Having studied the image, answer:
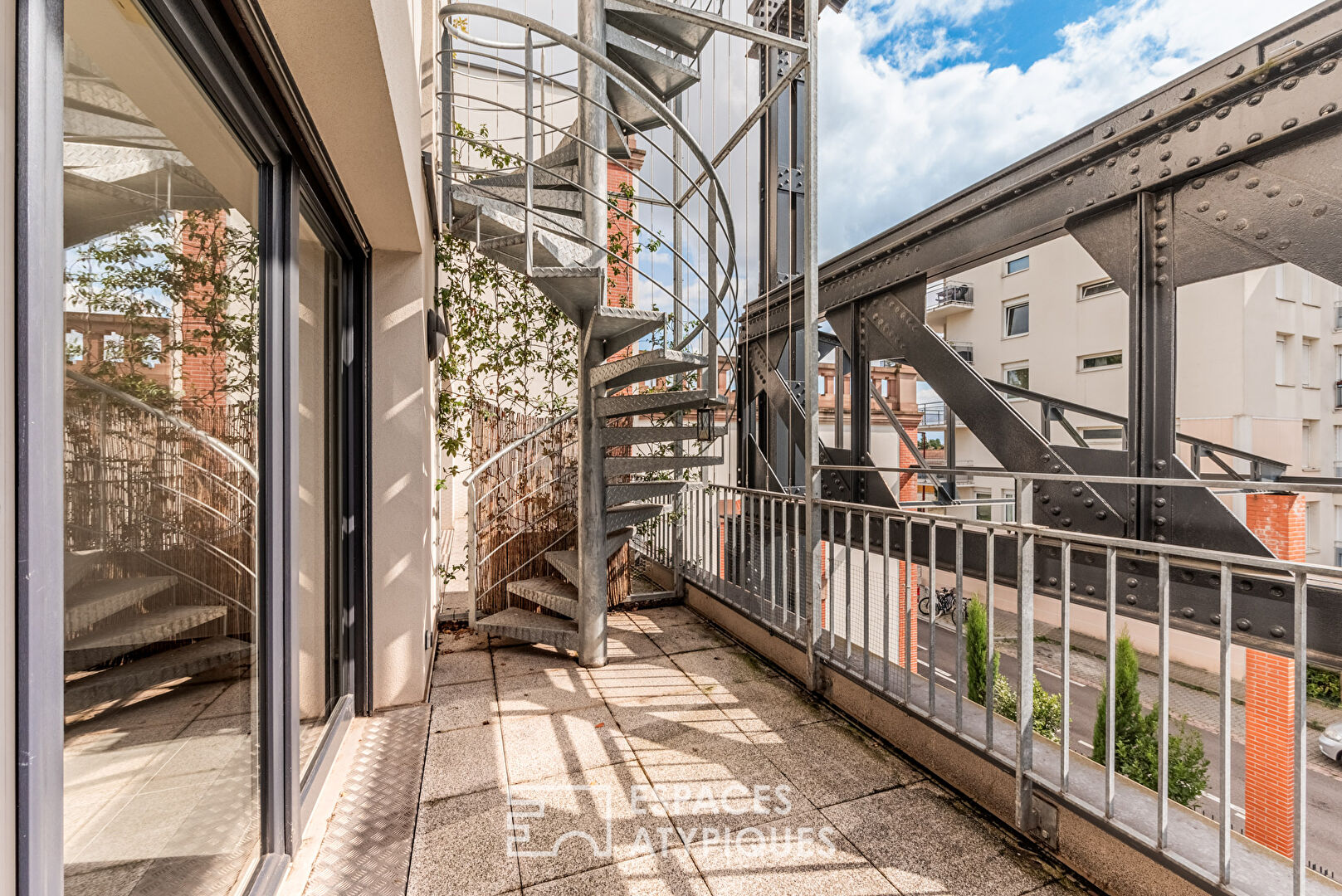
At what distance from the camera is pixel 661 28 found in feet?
10.4

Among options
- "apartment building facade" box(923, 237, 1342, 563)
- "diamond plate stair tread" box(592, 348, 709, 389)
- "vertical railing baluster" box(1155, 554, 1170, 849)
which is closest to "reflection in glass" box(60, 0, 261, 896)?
"diamond plate stair tread" box(592, 348, 709, 389)

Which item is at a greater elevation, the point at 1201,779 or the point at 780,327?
the point at 780,327

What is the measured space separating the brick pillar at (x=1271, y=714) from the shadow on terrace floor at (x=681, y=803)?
2.65 m

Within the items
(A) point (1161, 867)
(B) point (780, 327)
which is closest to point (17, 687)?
(A) point (1161, 867)

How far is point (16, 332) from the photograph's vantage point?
2.04 feet

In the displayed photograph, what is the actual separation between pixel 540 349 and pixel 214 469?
3.19 metres

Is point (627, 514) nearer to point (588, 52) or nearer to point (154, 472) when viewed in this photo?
point (588, 52)

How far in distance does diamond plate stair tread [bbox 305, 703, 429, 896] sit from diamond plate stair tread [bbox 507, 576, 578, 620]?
37.2 inches

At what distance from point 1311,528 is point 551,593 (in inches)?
197

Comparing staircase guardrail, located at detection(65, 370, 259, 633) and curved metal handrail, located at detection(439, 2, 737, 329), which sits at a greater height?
curved metal handrail, located at detection(439, 2, 737, 329)

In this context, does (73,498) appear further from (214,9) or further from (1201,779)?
(1201,779)

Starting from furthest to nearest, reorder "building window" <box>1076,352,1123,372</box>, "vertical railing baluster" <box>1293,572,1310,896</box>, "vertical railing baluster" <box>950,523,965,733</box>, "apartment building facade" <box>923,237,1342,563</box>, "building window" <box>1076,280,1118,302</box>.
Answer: "building window" <box>1076,280,1118,302</box>
"building window" <box>1076,352,1123,372</box>
"apartment building facade" <box>923,237,1342,563</box>
"vertical railing baluster" <box>950,523,965,733</box>
"vertical railing baluster" <box>1293,572,1310,896</box>

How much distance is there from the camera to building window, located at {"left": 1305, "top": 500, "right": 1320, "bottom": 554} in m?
3.88

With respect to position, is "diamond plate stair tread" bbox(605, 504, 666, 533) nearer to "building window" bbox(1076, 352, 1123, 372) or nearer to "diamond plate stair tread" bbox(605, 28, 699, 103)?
"diamond plate stair tread" bbox(605, 28, 699, 103)
